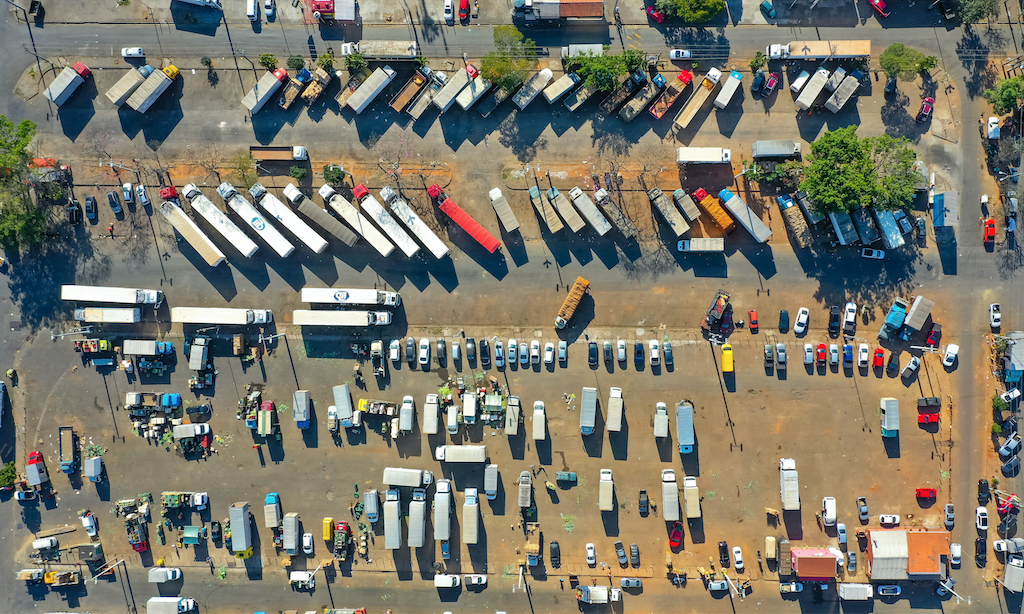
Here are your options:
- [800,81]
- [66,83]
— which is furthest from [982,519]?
[66,83]

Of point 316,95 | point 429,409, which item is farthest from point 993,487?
point 316,95

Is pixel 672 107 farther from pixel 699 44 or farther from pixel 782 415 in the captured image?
pixel 782 415

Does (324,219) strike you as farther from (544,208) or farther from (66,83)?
(66,83)

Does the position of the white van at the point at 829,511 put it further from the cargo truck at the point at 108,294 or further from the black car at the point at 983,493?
the cargo truck at the point at 108,294

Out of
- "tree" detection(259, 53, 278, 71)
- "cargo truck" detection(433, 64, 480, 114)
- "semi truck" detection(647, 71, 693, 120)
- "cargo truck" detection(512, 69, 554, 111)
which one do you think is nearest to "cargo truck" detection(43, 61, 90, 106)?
"tree" detection(259, 53, 278, 71)

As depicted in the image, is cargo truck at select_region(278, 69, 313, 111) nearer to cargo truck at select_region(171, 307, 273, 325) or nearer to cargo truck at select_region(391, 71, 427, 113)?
cargo truck at select_region(391, 71, 427, 113)
